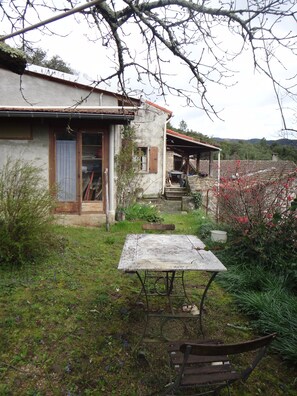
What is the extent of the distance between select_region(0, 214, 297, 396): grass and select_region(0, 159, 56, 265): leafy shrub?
0.31 meters

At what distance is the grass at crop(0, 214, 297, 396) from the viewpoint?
2498 mm

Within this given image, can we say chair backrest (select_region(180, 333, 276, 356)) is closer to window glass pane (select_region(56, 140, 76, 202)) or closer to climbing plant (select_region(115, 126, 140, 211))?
window glass pane (select_region(56, 140, 76, 202))

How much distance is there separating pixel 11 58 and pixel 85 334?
2763mm

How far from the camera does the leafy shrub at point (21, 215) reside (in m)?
4.68

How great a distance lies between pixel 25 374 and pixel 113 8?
12.5ft

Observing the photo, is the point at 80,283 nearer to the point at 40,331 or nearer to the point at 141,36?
the point at 40,331

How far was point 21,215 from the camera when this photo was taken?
4668 millimetres

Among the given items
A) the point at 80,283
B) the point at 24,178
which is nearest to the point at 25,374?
the point at 80,283

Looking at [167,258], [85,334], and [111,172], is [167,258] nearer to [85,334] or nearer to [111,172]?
[85,334]

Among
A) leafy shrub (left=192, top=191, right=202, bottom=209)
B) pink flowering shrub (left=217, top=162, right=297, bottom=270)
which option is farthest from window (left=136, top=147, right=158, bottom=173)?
pink flowering shrub (left=217, top=162, right=297, bottom=270)

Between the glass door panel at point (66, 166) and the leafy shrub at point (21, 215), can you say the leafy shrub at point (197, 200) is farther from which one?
the leafy shrub at point (21, 215)

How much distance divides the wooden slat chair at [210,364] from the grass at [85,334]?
0.42 meters

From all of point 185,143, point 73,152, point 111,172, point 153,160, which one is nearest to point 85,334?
point 111,172

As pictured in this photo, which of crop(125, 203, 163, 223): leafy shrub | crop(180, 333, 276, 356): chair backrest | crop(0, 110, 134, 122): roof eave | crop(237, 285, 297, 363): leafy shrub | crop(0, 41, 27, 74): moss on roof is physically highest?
crop(0, 110, 134, 122): roof eave
